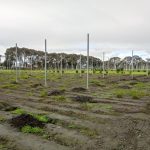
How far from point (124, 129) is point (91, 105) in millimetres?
5116

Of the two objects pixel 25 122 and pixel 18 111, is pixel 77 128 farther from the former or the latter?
pixel 18 111

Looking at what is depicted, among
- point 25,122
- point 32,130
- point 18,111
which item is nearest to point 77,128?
point 32,130

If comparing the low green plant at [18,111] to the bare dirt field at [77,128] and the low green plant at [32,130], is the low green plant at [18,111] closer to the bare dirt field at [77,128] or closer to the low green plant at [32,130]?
the bare dirt field at [77,128]

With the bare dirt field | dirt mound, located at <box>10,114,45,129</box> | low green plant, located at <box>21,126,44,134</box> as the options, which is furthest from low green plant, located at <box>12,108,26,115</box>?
low green plant, located at <box>21,126,44,134</box>

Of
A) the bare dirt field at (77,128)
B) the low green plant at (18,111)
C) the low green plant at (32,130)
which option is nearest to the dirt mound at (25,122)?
the bare dirt field at (77,128)

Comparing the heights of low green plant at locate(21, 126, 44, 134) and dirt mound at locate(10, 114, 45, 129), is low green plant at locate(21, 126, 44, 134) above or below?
below

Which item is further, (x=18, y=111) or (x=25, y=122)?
(x=18, y=111)

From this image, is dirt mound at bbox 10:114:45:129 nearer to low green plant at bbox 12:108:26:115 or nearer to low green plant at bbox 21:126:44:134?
low green plant at bbox 21:126:44:134

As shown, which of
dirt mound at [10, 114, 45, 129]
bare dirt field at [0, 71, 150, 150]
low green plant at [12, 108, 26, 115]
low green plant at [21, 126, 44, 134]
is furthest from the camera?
low green plant at [12, 108, 26, 115]

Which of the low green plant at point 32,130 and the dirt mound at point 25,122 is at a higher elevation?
the dirt mound at point 25,122

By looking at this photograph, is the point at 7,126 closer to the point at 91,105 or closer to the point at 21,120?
the point at 21,120

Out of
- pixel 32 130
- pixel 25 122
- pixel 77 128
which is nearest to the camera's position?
pixel 32 130

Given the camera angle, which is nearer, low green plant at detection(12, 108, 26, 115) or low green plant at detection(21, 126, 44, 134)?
low green plant at detection(21, 126, 44, 134)

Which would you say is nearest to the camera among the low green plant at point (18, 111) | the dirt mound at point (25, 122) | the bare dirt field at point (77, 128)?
the bare dirt field at point (77, 128)
